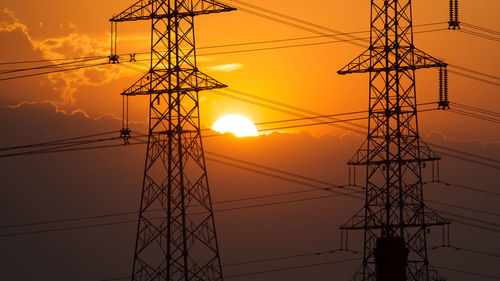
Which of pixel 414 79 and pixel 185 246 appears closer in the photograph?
pixel 185 246

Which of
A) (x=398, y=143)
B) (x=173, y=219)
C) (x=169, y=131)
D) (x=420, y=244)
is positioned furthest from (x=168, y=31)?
(x=420, y=244)

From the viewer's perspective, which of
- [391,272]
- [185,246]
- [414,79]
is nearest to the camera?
[185,246]

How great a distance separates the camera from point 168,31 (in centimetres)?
7069

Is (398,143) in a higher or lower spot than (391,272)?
higher

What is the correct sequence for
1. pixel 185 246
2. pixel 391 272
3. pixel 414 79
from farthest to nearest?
pixel 414 79 < pixel 391 272 < pixel 185 246

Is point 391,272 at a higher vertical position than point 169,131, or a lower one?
lower

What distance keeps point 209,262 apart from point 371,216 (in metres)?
12.2

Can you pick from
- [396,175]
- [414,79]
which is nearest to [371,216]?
[396,175]

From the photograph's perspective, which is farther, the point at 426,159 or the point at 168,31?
the point at 426,159

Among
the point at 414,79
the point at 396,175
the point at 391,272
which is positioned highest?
the point at 414,79

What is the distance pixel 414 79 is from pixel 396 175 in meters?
6.10

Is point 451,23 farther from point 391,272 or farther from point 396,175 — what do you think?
point 391,272

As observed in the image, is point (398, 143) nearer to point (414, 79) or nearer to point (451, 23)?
point (414, 79)

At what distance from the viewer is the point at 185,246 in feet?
223
